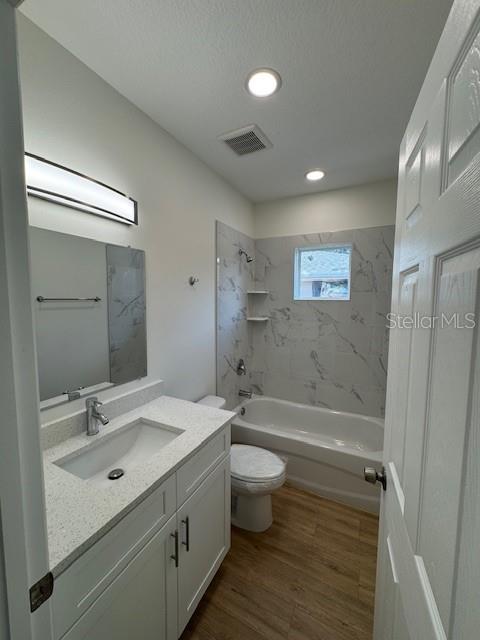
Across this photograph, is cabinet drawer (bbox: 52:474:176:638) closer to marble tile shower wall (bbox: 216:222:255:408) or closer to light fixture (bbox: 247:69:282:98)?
marble tile shower wall (bbox: 216:222:255:408)

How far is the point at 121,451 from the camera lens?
129 cm

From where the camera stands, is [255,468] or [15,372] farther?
[255,468]

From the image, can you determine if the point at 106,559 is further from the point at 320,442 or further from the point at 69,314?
the point at 320,442

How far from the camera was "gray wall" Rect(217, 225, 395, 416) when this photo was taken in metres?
2.47

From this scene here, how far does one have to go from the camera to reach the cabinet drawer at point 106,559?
0.64m

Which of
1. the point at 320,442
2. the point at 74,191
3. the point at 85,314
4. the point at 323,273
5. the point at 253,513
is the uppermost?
the point at 74,191

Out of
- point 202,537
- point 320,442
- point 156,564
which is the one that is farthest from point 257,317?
point 156,564

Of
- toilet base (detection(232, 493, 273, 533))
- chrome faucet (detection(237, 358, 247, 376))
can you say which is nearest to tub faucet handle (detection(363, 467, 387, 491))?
toilet base (detection(232, 493, 273, 533))

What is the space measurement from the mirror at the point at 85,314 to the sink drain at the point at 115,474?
391 millimetres

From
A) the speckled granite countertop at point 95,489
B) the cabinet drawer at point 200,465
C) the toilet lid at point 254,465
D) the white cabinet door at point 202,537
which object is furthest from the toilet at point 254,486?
the speckled granite countertop at point 95,489

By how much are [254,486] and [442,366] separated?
1.56m

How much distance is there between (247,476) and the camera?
167 centimetres

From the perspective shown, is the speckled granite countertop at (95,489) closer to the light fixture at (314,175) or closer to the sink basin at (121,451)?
the sink basin at (121,451)

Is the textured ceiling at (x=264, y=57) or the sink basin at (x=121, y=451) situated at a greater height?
the textured ceiling at (x=264, y=57)
